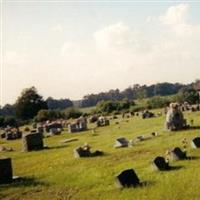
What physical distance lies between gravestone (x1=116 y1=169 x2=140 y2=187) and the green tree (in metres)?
80.3

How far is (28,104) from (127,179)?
81548mm

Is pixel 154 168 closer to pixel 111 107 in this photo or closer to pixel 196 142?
pixel 196 142

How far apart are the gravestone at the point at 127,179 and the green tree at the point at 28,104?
80308 mm

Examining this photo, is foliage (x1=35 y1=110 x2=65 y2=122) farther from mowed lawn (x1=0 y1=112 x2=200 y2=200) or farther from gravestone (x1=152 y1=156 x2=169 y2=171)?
gravestone (x1=152 y1=156 x2=169 y2=171)

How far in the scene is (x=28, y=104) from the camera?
309ft

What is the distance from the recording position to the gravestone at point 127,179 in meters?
14.1

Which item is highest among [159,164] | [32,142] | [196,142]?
[196,142]

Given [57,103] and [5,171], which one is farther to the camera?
[57,103]

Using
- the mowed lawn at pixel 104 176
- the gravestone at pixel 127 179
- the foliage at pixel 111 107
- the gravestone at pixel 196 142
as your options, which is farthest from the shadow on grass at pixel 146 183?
the foliage at pixel 111 107

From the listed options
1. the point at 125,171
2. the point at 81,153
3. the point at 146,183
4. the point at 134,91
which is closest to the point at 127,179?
the point at 125,171

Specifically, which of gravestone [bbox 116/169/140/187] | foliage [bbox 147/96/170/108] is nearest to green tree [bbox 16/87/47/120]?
foliage [bbox 147/96/170/108]

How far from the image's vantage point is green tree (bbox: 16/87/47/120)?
93688 mm

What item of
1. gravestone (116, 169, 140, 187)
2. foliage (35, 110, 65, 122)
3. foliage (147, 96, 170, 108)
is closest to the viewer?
gravestone (116, 169, 140, 187)

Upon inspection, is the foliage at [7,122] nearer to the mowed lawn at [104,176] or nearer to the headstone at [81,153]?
the mowed lawn at [104,176]
